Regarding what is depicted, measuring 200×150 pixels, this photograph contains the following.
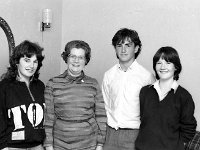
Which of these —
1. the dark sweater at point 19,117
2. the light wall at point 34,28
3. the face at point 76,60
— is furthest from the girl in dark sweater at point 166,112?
the light wall at point 34,28

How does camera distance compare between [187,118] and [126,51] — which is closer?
[187,118]

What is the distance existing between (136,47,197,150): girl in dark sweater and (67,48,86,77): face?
448mm

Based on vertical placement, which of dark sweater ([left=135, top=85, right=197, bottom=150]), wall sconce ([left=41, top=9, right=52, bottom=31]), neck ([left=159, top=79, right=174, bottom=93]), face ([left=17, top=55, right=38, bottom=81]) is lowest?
dark sweater ([left=135, top=85, right=197, bottom=150])

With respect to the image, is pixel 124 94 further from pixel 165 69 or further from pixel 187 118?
pixel 187 118

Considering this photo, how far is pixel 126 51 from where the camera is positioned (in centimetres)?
216

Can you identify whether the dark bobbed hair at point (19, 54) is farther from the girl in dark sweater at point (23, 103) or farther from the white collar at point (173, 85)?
the white collar at point (173, 85)

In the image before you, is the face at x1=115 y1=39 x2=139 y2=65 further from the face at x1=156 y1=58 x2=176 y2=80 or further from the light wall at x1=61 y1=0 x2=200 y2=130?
the light wall at x1=61 y1=0 x2=200 y2=130

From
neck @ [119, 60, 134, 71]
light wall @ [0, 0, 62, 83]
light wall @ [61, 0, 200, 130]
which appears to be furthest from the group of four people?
light wall @ [61, 0, 200, 130]

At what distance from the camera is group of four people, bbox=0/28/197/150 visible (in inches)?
75.0

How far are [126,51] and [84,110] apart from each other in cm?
50

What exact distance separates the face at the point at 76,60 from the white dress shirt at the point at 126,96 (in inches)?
12.1

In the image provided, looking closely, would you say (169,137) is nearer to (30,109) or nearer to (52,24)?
(30,109)

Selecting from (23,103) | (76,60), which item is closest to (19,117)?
(23,103)

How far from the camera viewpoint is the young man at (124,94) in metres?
2.07
